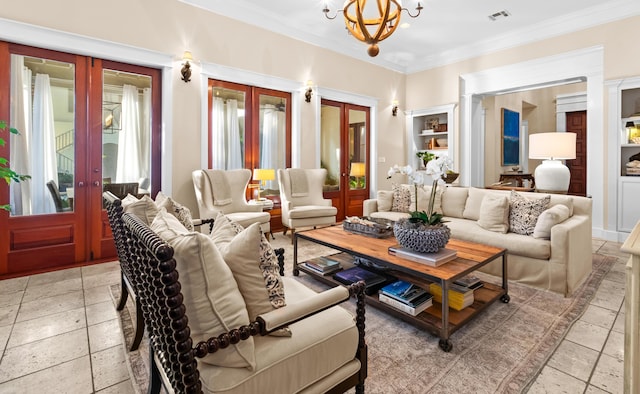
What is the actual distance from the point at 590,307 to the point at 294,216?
323 centimetres

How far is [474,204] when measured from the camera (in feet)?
12.6

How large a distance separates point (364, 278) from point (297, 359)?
1.49 meters

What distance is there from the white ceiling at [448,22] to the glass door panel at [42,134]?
1958 mm

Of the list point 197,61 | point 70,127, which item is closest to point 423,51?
point 197,61

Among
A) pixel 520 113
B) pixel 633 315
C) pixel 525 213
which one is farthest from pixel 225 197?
pixel 520 113

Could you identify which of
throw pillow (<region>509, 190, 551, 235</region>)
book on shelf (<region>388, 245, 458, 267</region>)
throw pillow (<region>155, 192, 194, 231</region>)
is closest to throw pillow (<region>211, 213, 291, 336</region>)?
throw pillow (<region>155, 192, 194, 231</region>)

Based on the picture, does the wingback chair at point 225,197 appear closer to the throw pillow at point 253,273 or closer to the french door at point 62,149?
the french door at point 62,149

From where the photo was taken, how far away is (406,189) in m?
4.49

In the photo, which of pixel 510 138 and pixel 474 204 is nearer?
pixel 474 204

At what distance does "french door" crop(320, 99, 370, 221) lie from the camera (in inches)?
234

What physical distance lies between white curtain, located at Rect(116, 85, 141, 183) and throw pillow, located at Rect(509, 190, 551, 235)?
13.9ft

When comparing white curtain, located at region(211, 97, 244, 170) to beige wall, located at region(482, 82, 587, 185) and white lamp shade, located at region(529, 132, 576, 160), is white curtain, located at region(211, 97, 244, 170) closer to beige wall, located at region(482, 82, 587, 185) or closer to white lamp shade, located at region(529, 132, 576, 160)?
white lamp shade, located at region(529, 132, 576, 160)

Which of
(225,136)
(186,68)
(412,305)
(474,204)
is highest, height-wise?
(186,68)

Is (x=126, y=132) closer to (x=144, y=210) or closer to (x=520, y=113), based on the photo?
(x=144, y=210)
